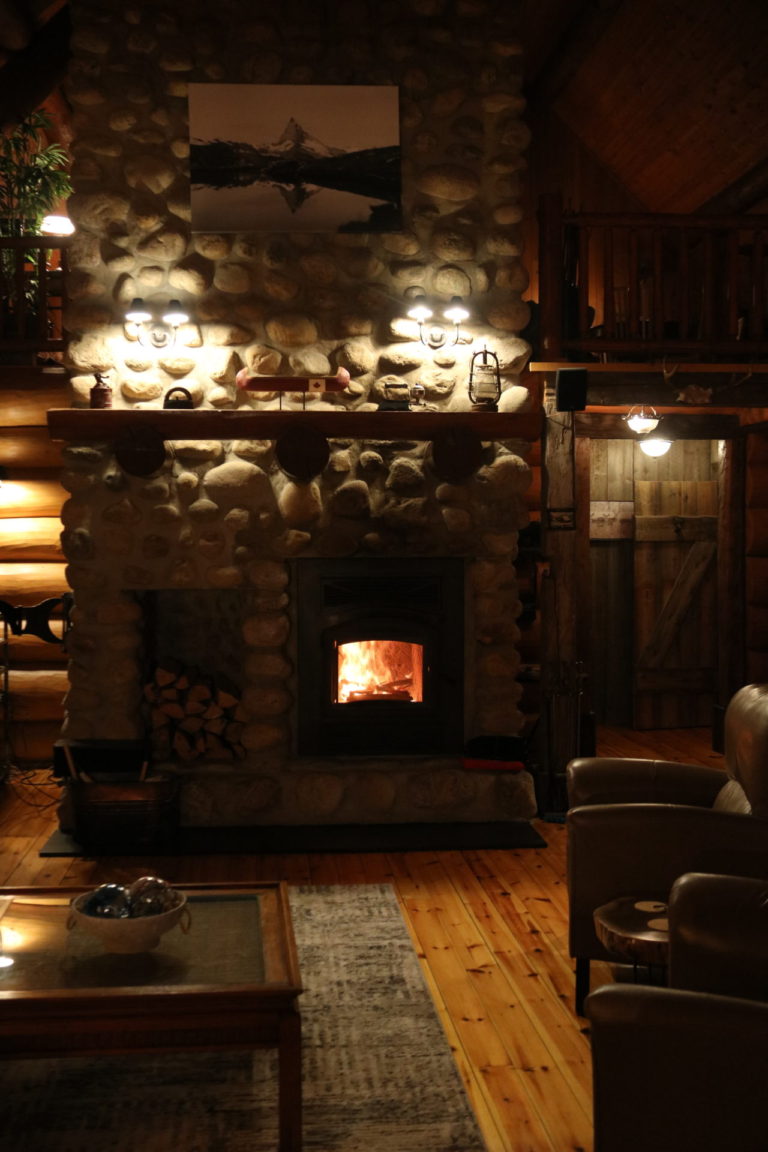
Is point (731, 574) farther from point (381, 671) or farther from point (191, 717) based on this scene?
point (191, 717)

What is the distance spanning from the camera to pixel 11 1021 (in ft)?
8.25

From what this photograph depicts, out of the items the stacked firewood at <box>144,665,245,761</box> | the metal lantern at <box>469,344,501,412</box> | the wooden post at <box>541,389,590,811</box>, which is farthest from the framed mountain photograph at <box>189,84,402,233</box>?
the stacked firewood at <box>144,665,245,761</box>

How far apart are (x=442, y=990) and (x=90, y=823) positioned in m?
2.26

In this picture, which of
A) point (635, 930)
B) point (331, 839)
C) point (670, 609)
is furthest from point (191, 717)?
point (670, 609)

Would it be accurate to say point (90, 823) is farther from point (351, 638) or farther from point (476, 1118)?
point (476, 1118)

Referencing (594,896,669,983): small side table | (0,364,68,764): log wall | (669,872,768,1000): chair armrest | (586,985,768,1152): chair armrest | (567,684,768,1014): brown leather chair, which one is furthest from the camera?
(0,364,68,764): log wall

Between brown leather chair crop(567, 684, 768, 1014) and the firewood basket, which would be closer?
brown leather chair crop(567, 684, 768, 1014)


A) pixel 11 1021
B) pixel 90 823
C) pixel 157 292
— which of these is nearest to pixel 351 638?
pixel 90 823

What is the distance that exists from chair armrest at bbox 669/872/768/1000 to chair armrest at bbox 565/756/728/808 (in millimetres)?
1126

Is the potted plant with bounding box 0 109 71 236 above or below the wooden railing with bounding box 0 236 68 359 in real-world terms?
above

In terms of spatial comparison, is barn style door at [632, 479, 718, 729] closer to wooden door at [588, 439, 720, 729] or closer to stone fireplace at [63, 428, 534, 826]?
wooden door at [588, 439, 720, 729]

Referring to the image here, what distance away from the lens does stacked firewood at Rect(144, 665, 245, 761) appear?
555cm

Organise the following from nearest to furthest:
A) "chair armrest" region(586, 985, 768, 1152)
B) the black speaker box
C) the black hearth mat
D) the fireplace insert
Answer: "chair armrest" region(586, 985, 768, 1152) < the black hearth mat < the fireplace insert < the black speaker box

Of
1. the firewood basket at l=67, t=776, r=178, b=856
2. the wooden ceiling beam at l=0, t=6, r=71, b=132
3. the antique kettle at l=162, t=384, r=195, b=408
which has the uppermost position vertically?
the wooden ceiling beam at l=0, t=6, r=71, b=132
